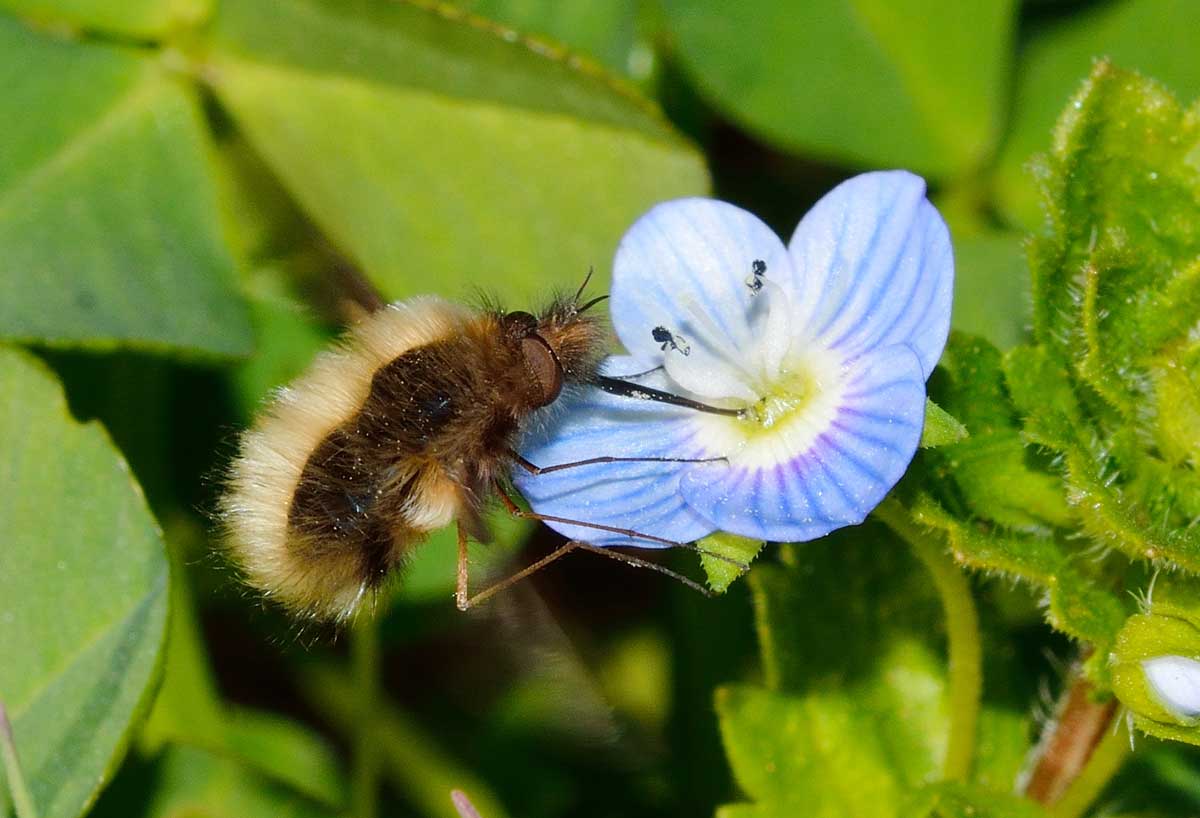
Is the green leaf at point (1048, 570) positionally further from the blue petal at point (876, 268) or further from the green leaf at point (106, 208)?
the green leaf at point (106, 208)

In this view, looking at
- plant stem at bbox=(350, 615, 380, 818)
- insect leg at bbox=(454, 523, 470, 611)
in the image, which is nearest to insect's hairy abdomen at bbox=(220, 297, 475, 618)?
insect leg at bbox=(454, 523, 470, 611)

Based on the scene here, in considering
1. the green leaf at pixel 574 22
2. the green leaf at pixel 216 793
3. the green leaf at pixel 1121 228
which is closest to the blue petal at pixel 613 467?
the green leaf at pixel 1121 228

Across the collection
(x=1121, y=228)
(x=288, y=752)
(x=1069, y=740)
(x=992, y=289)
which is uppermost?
(x=1121, y=228)

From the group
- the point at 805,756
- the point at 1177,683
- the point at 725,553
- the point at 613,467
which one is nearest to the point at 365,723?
the point at 805,756

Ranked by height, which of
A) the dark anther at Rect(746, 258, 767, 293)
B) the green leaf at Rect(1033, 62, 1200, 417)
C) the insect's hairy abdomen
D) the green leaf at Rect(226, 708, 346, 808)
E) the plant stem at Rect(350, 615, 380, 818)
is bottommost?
the green leaf at Rect(226, 708, 346, 808)

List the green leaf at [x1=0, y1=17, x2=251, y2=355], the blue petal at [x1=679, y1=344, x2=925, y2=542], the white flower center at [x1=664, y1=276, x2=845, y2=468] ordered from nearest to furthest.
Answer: the blue petal at [x1=679, y1=344, x2=925, y2=542], the white flower center at [x1=664, y1=276, x2=845, y2=468], the green leaf at [x1=0, y1=17, x2=251, y2=355]

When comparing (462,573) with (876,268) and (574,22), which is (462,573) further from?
(574,22)

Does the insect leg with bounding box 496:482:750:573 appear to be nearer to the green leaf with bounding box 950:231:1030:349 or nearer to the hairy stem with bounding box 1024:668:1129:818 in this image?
the hairy stem with bounding box 1024:668:1129:818
